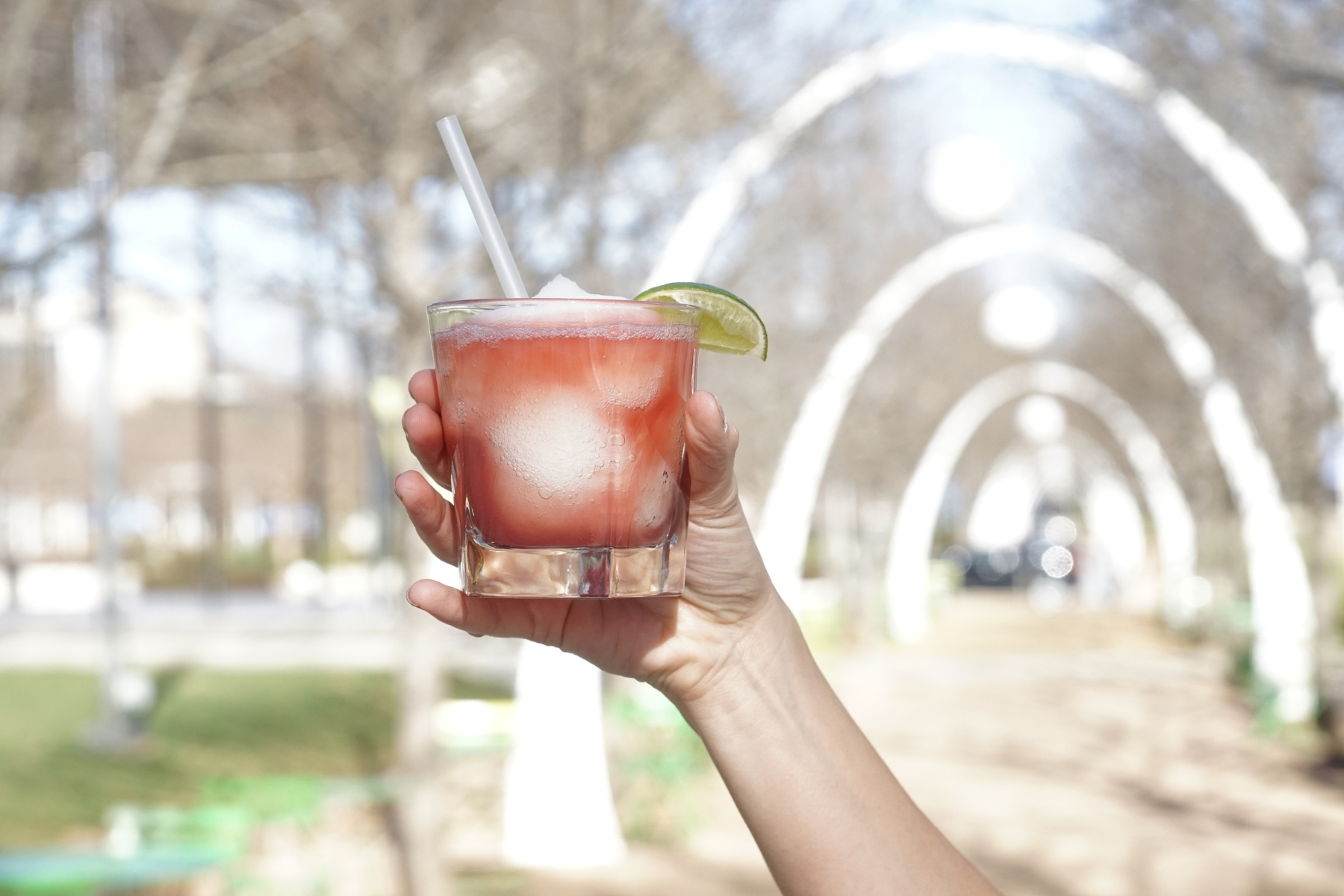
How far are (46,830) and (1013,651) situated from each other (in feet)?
54.6

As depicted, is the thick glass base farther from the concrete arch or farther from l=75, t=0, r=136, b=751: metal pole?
the concrete arch

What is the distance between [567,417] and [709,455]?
0.15m

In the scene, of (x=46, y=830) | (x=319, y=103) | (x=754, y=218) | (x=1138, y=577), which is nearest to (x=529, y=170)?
(x=319, y=103)

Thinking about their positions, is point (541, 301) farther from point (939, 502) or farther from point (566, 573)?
point (939, 502)

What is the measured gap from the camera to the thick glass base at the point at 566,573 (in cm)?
166

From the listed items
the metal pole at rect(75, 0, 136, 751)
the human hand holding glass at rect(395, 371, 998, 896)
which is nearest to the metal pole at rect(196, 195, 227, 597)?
the metal pole at rect(75, 0, 136, 751)

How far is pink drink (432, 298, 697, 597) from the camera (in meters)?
1.64

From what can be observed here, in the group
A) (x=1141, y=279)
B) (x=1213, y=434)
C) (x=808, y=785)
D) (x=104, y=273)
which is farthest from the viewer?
(x=1141, y=279)

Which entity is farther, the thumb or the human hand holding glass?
the human hand holding glass

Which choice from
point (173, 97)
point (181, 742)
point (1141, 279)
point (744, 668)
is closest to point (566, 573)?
point (744, 668)

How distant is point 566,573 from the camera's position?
166 centimetres

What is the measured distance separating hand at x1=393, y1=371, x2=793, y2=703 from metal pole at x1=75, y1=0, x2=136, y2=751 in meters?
4.01

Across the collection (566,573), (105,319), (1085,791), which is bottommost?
(1085,791)

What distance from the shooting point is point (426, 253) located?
8.52 meters
